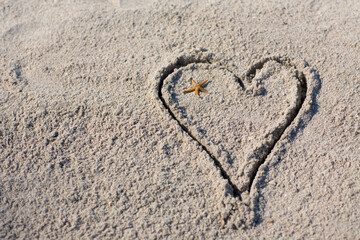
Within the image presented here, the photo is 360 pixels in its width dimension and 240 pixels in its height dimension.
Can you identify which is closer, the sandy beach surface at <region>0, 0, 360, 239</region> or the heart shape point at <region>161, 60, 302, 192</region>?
the sandy beach surface at <region>0, 0, 360, 239</region>

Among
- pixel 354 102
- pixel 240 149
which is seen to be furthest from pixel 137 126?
pixel 354 102

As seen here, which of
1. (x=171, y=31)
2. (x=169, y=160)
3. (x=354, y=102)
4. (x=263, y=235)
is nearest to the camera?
(x=263, y=235)

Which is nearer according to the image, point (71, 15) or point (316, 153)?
point (316, 153)

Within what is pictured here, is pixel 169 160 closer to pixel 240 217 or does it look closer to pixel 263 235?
pixel 240 217

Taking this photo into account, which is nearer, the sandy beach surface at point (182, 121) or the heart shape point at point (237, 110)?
the sandy beach surface at point (182, 121)

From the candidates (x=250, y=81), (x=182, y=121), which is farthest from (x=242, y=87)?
(x=182, y=121)

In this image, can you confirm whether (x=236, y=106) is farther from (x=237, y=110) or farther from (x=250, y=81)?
(x=250, y=81)
